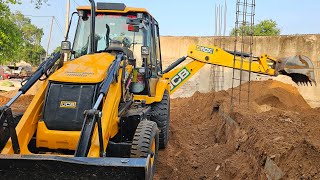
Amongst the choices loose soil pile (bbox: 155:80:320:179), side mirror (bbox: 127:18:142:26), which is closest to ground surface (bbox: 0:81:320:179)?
loose soil pile (bbox: 155:80:320:179)

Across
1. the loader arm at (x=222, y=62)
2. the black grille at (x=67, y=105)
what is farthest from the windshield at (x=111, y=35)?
the loader arm at (x=222, y=62)

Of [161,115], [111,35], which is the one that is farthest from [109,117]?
[161,115]

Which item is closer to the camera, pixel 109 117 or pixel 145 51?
pixel 109 117

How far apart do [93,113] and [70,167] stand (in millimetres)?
724

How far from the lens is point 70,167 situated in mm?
3768

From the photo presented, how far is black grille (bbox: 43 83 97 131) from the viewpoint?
4.80m

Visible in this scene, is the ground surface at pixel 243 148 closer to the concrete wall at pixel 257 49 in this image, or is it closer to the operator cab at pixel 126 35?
the operator cab at pixel 126 35

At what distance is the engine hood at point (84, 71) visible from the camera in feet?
16.2

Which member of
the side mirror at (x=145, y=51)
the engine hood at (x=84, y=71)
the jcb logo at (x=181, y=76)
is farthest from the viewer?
the jcb logo at (x=181, y=76)

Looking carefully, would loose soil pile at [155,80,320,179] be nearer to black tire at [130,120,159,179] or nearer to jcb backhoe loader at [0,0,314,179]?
jcb backhoe loader at [0,0,314,179]

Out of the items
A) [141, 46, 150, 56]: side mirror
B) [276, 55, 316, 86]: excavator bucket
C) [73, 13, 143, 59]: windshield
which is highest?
[73, 13, 143, 59]: windshield

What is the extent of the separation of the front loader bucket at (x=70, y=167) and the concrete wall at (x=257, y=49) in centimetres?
1459

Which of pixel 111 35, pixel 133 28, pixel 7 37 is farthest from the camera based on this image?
pixel 7 37

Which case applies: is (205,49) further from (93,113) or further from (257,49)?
(257,49)
